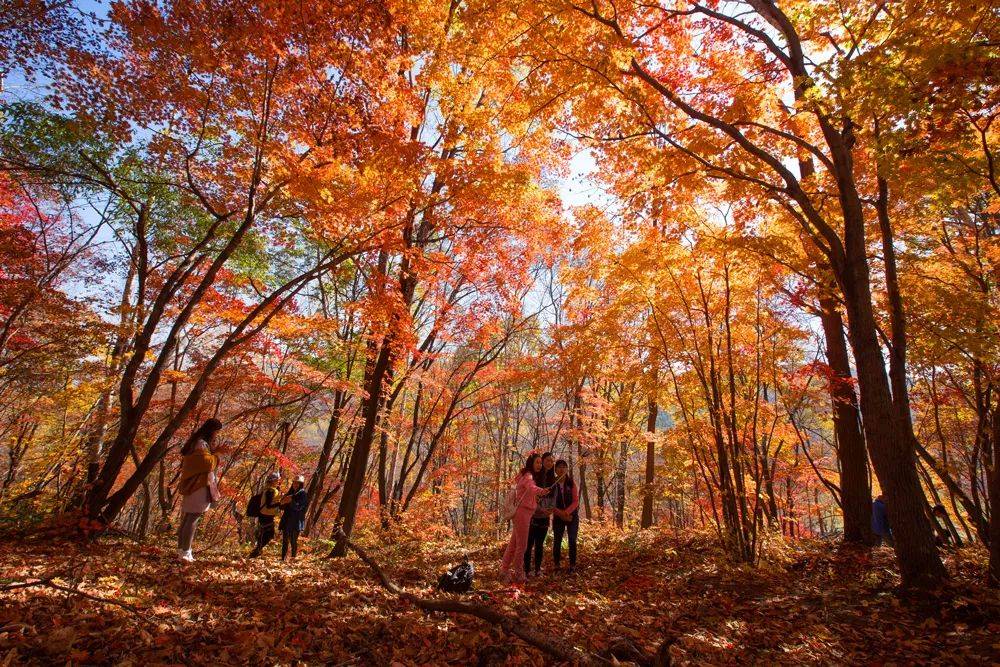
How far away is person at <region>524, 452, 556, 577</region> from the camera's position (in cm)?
639

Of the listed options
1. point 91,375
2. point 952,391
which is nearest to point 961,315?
point 952,391

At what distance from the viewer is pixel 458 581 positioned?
489cm

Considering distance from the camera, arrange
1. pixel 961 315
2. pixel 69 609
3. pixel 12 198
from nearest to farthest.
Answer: pixel 69 609 < pixel 961 315 < pixel 12 198

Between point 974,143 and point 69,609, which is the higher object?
point 974,143

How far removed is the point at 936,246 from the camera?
7746 millimetres

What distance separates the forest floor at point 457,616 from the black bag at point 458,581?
0.51 feet

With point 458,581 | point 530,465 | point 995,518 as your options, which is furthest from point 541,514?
point 995,518

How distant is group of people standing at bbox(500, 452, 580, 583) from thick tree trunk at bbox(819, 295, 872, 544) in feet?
15.9

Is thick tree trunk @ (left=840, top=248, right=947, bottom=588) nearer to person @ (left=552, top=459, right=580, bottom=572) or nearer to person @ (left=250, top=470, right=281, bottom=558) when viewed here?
person @ (left=552, top=459, right=580, bottom=572)

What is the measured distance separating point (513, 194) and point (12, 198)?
43.6 ft

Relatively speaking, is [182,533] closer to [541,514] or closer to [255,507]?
[255,507]

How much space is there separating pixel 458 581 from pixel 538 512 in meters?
1.81

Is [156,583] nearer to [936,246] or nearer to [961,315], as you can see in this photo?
[961,315]

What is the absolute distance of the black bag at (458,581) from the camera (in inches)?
192
